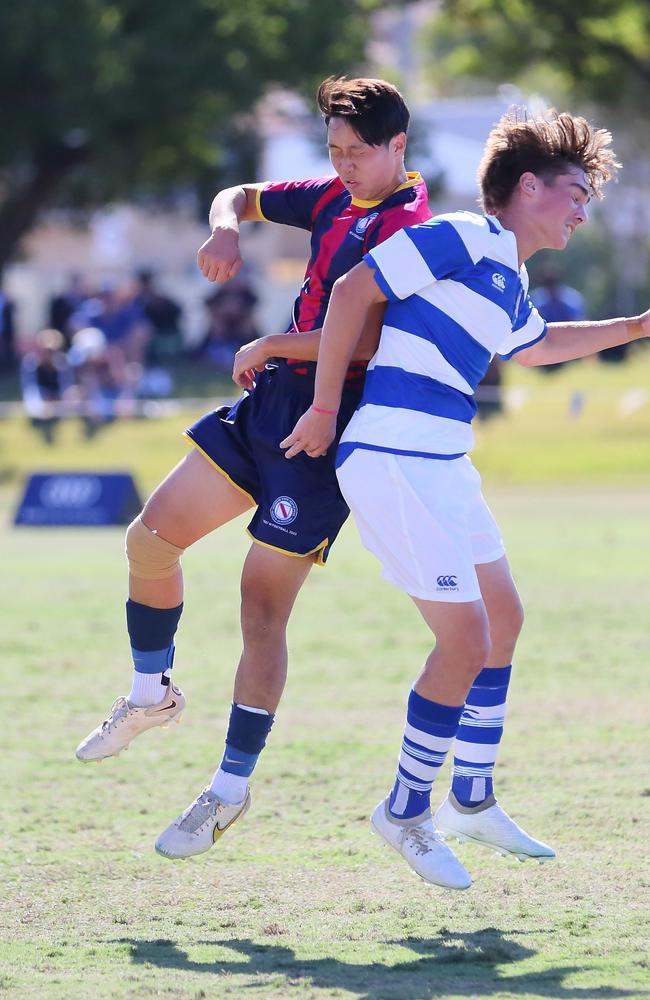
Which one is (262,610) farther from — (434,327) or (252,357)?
(434,327)

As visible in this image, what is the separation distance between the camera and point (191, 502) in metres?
4.75

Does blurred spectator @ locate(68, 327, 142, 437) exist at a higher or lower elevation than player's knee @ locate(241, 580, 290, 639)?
lower

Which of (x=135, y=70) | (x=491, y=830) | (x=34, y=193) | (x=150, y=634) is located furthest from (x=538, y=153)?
(x=34, y=193)

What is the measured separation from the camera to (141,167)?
3219cm

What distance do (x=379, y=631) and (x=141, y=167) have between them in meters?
24.7

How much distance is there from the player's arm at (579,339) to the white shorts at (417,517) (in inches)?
26.3

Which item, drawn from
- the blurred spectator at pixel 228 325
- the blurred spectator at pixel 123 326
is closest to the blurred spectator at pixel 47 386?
the blurred spectator at pixel 123 326

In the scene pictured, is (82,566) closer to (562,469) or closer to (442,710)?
(442,710)

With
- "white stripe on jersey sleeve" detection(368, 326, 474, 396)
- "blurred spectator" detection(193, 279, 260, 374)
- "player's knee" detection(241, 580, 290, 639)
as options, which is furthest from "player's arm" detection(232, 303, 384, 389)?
"blurred spectator" detection(193, 279, 260, 374)

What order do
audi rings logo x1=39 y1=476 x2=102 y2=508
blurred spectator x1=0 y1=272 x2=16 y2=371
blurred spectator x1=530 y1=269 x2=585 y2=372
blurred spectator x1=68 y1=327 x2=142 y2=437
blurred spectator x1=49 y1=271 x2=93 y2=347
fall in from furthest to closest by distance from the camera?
blurred spectator x1=0 y1=272 x2=16 y2=371
blurred spectator x1=49 y1=271 x2=93 y2=347
blurred spectator x1=530 y1=269 x2=585 y2=372
blurred spectator x1=68 y1=327 x2=142 y2=437
audi rings logo x1=39 y1=476 x2=102 y2=508

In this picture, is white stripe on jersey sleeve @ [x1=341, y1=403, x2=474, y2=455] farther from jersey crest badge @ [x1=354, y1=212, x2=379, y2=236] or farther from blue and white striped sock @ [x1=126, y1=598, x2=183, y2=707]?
blue and white striped sock @ [x1=126, y1=598, x2=183, y2=707]

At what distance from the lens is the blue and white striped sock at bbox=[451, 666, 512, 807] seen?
4.80m

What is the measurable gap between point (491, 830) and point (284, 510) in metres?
1.14

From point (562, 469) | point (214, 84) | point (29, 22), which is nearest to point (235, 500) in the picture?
point (562, 469)
